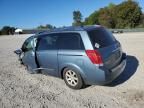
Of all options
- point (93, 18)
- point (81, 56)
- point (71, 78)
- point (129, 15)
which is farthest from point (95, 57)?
point (93, 18)

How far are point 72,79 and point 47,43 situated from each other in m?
1.65

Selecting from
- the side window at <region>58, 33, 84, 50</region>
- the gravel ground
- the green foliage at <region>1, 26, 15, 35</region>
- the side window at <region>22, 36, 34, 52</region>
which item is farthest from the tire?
the green foliage at <region>1, 26, 15, 35</region>

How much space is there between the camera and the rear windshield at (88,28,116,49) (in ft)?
20.9

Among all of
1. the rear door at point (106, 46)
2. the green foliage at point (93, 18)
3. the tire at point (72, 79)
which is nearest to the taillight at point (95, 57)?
the rear door at point (106, 46)

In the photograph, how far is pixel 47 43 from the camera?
7.74m

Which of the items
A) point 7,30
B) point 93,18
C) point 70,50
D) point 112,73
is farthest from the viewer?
point 93,18

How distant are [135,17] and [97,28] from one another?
81445 mm

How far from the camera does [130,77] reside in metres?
7.68

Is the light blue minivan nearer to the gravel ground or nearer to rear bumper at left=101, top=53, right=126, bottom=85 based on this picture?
rear bumper at left=101, top=53, right=126, bottom=85

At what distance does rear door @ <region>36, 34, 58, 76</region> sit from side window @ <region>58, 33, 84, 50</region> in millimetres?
305

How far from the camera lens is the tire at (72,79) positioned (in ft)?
21.9

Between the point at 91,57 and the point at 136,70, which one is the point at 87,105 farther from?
the point at 136,70

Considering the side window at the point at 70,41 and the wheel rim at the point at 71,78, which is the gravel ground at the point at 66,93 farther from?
the side window at the point at 70,41

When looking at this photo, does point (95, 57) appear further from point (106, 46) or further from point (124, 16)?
point (124, 16)
